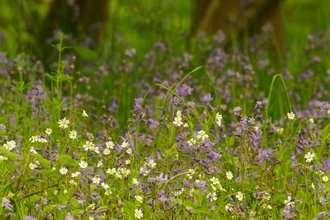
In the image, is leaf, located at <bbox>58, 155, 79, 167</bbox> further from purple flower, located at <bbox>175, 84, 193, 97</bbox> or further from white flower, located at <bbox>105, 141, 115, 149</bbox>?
purple flower, located at <bbox>175, 84, 193, 97</bbox>

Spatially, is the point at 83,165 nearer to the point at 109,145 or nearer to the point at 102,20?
the point at 109,145

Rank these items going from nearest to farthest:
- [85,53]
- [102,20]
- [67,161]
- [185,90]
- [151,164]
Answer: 1. [67,161]
2. [151,164]
3. [185,90]
4. [85,53]
5. [102,20]

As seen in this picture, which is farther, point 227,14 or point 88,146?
point 227,14

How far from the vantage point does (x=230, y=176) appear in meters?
3.29

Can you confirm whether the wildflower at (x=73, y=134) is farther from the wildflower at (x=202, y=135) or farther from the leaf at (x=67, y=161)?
the wildflower at (x=202, y=135)

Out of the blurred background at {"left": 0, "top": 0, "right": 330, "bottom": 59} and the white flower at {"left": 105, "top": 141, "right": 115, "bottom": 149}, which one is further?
the blurred background at {"left": 0, "top": 0, "right": 330, "bottom": 59}

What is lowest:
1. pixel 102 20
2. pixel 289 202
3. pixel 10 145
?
pixel 289 202

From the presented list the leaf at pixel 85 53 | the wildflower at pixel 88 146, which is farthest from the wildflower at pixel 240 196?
the leaf at pixel 85 53

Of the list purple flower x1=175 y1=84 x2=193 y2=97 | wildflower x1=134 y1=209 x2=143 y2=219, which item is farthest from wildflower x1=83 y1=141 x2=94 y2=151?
purple flower x1=175 y1=84 x2=193 y2=97

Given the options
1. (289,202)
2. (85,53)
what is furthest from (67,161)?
(85,53)

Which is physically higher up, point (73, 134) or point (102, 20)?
point (102, 20)

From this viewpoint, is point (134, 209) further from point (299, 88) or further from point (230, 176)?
point (299, 88)

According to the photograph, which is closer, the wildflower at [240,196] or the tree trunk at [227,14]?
the wildflower at [240,196]

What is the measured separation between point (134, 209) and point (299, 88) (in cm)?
268
